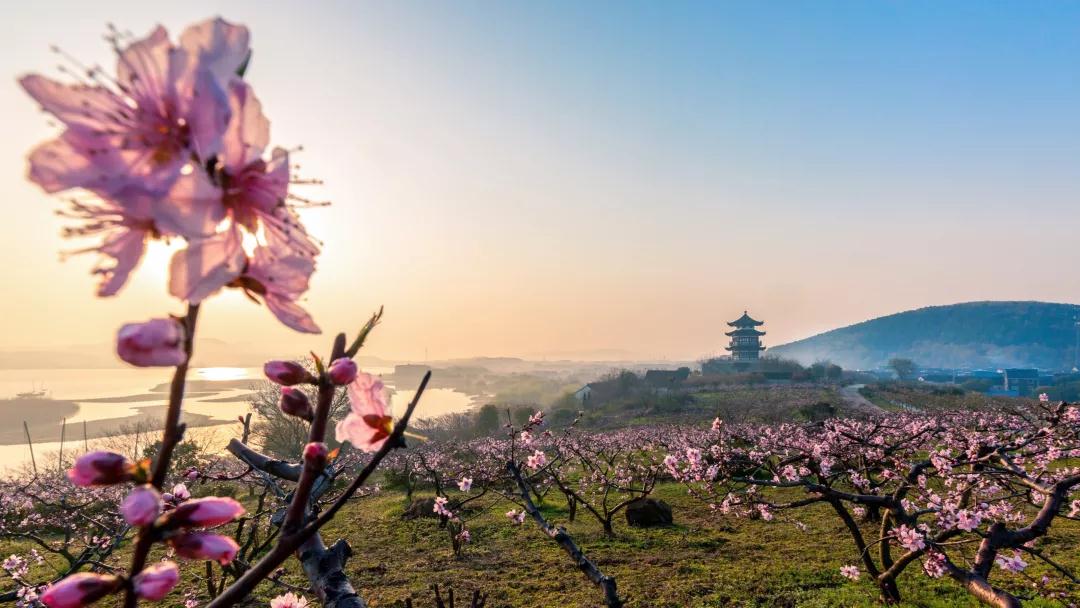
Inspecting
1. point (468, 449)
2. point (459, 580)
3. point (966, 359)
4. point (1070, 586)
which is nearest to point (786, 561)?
point (1070, 586)

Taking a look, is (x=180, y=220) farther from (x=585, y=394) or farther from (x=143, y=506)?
(x=585, y=394)

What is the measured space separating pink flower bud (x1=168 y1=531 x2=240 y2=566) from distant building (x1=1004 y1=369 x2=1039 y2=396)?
91.3 meters

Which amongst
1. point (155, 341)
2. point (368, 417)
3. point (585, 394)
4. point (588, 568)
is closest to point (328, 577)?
point (368, 417)

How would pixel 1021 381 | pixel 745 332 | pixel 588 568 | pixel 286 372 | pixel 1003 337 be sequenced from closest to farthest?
pixel 286 372 < pixel 588 568 < pixel 1021 381 < pixel 745 332 < pixel 1003 337

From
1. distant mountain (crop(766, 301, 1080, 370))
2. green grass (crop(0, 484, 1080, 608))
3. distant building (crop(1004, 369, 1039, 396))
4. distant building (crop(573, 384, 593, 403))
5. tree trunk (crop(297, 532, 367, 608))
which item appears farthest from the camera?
distant mountain (crop(766, 301, 1080, 370))

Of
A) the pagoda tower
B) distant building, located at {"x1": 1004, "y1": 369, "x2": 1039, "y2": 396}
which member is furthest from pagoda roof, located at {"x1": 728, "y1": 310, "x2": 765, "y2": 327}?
distant building, located at {"x1": 1004, "y1": 369, "x2": 1039, "y2": 396}

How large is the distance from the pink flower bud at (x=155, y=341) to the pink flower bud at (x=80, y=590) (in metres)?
0.25

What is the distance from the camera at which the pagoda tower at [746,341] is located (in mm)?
76562


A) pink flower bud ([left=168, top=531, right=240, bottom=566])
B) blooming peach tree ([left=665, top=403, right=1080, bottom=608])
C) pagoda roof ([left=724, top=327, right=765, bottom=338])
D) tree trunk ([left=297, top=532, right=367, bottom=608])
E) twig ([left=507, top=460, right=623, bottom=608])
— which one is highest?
pagoda roof ([left=724, top=327, right=765, bottom=338])

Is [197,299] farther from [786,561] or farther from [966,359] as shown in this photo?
[966,359]

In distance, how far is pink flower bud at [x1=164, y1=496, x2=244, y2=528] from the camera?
2.12 feet

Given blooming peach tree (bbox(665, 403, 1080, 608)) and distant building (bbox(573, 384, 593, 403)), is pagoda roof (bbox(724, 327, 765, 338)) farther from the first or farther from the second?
blooming peach tree (bbox(665, 403, 1080, 608))

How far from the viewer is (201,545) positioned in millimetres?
653

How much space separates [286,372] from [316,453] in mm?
178
